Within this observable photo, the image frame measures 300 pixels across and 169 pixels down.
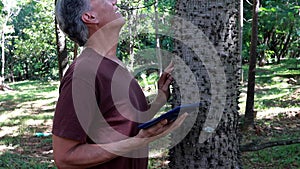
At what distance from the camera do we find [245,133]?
6.77 m

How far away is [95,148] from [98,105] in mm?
165

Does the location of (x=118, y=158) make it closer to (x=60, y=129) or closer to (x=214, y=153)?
(x=60, y=129)

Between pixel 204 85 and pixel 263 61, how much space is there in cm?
1920

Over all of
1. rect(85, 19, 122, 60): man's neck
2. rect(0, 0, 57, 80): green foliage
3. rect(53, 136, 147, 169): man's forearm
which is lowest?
rect(0, 0, 57, 80): green foliage

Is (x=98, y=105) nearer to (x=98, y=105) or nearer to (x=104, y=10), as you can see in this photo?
(x=98, y=105)

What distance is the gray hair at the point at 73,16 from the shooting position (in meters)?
1.43

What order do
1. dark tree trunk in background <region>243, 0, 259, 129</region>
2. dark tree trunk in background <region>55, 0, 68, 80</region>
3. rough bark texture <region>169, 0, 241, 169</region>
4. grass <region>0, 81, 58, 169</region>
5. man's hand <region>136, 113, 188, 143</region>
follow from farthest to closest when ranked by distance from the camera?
dark tree trunk in background <region>55, 0, 68, 80</region>
dark tree trunk in background <region>243, 0, 259, 129</region>
grass <region>0, 81, 58, 169</region>
rough bark texture <region>169, 0, 241, 169</region>
man's hand <region>136, 113, 188, 143</region>

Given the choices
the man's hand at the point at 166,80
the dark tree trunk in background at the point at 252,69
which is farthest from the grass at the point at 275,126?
the man's hand at the point at 166,80

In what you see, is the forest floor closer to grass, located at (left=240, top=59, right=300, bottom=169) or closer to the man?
grass, located at (left=240, top=59, right=300, bottom=169)

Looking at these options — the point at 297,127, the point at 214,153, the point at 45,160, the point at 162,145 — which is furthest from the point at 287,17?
the point at 214,153

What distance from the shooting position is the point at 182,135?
5.57 feet

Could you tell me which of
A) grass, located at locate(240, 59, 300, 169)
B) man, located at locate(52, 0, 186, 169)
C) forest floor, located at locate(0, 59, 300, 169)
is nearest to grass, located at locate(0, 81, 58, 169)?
forest floor, located at locate(0, 59, 300, 169)

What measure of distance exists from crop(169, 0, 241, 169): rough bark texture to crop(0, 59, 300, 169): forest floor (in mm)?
662

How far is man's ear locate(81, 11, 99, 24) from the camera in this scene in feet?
4.72
